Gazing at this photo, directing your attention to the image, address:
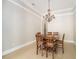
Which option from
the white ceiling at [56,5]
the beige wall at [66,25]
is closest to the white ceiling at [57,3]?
the white ceiling at [56,5]

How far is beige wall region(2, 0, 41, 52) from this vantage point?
10.4ft

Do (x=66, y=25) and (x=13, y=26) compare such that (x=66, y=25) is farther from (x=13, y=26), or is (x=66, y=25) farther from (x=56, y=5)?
(x=13, y=26)

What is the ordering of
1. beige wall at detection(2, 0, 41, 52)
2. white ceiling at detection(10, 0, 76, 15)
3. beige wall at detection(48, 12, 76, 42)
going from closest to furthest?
beige wall at detection(2, 0, 41, 52)
white ceiling at detection(10, 0, 76, 15)
beige wall at detection(48, 12, 76, 42)

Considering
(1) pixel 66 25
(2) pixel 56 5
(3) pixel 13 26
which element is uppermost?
(2) pixel 56 5

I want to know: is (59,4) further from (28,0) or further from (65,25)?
(28,0)

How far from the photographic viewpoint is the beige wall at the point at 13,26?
3170 millimetres

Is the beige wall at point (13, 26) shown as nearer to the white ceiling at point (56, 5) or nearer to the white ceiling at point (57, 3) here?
the white ceiling at point (56, 5)

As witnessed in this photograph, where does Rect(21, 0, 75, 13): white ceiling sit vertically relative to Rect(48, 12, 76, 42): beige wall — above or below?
above

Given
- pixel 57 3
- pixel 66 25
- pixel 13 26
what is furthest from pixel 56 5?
pixel 13 26

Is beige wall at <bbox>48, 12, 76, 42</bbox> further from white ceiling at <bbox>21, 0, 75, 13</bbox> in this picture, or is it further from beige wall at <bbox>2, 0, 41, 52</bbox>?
beige wall at <bbox>2, 0, 41, 52</bbox>

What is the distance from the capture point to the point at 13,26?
361 centimetres

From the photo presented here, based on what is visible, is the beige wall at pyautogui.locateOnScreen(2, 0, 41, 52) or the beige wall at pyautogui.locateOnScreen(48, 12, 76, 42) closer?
the beige wall at pyautogui.locateOnScreen(2, 0, 41, 52)

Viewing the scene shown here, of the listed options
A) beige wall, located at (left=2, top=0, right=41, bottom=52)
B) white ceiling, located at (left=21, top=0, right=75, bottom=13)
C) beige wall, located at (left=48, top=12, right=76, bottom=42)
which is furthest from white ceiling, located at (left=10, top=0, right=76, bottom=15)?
beige wall, located at (left=2, top=0, right=41, bottom=52)

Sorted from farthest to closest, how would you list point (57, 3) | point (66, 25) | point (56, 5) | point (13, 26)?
point (66, 25)
point (56, 5)
point (57, 3)
point (13, 26)
